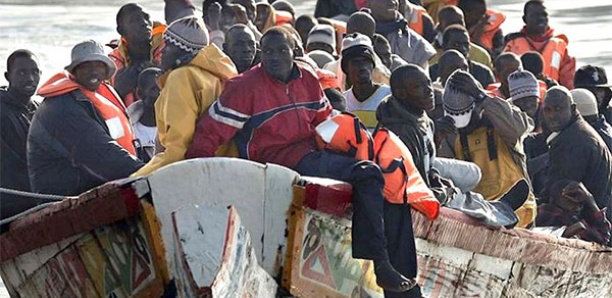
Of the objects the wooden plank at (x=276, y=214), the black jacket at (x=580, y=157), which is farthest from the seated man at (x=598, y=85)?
the wooden plank at (x=276, y=214)

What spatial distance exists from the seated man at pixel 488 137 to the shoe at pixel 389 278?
2.09 m

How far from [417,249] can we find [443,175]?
3.16 ft

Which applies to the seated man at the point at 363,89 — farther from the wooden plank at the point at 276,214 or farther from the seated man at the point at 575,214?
the wooden plank at the point at 276,214

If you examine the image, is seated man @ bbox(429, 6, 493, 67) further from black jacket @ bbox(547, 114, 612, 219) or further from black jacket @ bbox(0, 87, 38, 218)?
black jacket @ bbox(0, 87, 38, 218)

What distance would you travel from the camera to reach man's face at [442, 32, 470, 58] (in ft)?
50.3

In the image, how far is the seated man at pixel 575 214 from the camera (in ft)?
37.7

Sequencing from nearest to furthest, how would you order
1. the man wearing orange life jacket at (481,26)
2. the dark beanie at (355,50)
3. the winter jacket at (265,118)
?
1. the winter jacket at (265,118)
2. the dark beanie at (355,50)
3. the man wearing orange life jacket at (481,26)

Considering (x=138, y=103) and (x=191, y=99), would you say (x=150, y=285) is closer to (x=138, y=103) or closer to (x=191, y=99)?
(x=191, y=99)

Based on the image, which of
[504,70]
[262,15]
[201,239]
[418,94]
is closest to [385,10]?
[262,15]

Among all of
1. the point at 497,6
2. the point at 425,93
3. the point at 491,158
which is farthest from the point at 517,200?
the point at 497,6

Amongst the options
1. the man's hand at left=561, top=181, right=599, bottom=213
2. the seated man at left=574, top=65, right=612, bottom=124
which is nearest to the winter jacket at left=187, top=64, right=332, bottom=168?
the man's hand at left=561, top=181, right=599, bottom=213

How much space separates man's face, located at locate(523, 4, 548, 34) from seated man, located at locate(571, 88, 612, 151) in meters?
3.94

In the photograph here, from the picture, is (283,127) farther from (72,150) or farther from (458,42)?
(458,42)

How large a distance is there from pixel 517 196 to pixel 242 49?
70.2 inches
